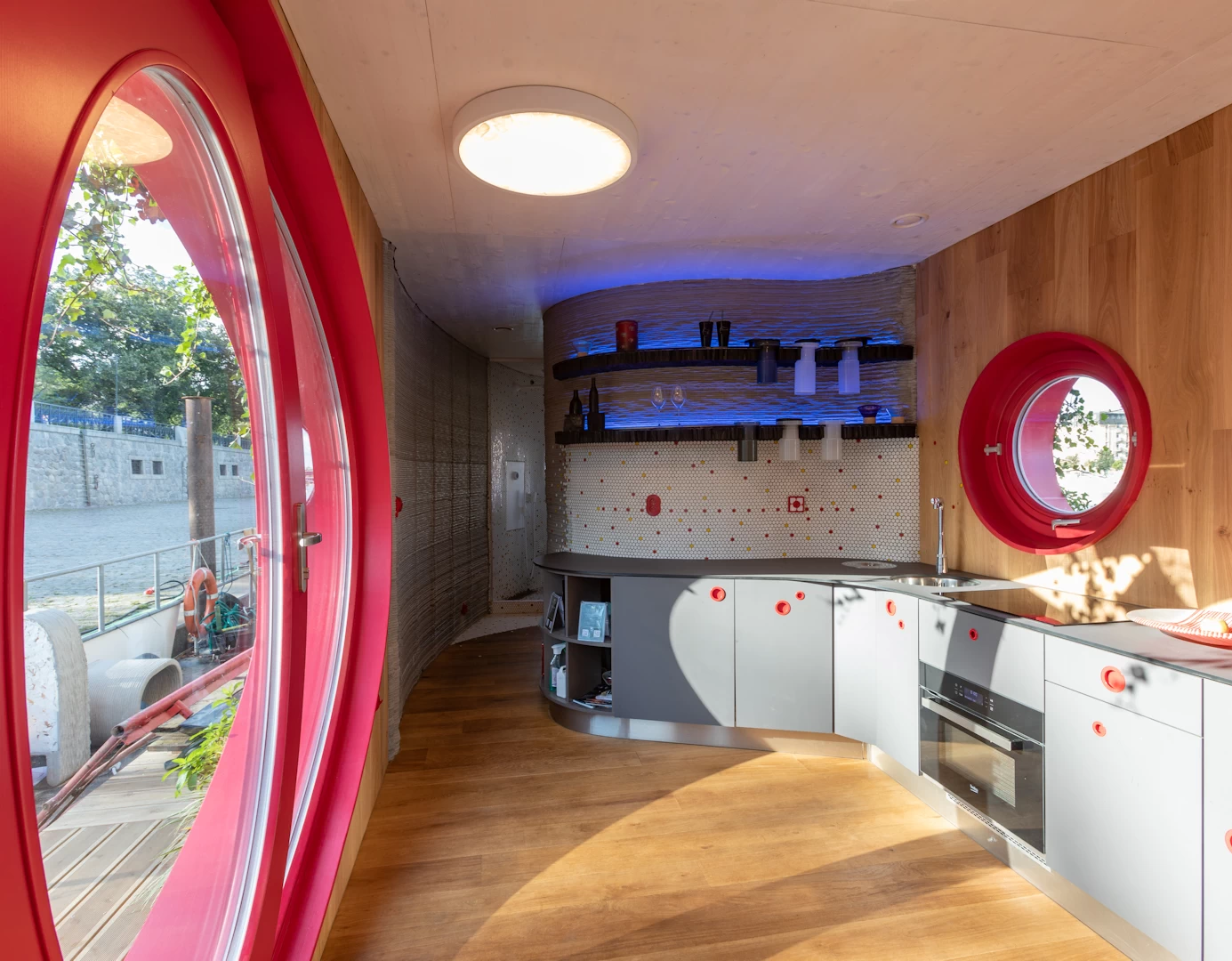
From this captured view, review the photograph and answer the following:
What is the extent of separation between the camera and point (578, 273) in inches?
156

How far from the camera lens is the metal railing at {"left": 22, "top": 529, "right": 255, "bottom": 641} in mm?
835

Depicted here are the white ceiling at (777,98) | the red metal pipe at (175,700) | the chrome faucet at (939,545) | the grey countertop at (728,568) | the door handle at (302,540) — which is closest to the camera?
the red metal pipe at (175,700)

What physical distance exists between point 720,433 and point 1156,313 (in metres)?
1.95

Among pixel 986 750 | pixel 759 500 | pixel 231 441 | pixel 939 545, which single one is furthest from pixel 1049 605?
pixel 231 441

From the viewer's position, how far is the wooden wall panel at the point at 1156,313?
226cm

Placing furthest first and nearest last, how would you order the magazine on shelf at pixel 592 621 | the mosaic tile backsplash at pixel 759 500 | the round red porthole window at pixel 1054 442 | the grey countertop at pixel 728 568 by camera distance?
the mosaic tile backsplash at pixel 759 500
the magazine on shelf at pixel 592 621
the grey countertop at pixel 728 568
the round red porthole window at pixel 1054 442

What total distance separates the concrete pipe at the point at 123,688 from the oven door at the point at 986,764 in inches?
98.5

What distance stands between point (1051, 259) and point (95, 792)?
3.48m

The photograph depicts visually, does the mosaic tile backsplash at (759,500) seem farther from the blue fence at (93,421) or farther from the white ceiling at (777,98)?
the blue fence at (93,421)

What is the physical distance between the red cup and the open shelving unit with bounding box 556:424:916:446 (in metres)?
0.48

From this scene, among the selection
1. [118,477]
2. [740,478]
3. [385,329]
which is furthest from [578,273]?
[118,477]

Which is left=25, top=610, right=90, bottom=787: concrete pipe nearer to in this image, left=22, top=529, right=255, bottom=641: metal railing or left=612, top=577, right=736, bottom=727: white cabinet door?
left=22, top=529, right=255, bottom=641: metal railing

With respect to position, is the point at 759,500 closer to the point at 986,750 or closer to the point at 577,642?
the point at 577,642

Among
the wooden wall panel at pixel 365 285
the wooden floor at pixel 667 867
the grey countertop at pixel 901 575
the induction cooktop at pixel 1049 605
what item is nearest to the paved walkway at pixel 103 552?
the wooden wall panel at pixel 365 285
